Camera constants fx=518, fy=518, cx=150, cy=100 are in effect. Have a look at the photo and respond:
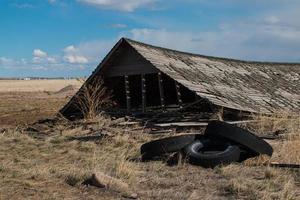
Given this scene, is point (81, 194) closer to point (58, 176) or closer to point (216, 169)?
point (58, 176)

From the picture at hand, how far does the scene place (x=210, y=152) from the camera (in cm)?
1080

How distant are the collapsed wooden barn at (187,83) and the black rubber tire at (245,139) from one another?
244 inches

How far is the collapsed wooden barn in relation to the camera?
18156 mm

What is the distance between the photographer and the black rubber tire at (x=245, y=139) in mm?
10188

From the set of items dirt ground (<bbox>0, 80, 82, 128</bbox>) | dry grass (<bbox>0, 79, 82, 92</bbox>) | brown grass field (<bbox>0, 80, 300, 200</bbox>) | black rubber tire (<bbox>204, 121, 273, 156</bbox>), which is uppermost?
black rubber tire (<bbox>204, 121, 273, 156</bbox>)

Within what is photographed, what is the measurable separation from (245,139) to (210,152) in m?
0.88

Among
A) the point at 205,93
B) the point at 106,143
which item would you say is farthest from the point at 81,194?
the point at 205,93

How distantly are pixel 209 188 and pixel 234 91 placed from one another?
39.5ft

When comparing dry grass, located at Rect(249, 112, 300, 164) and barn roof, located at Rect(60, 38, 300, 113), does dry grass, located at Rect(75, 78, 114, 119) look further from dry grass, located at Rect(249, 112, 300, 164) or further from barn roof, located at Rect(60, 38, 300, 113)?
dry grass, located at Rect(249, 112, 300, 164)

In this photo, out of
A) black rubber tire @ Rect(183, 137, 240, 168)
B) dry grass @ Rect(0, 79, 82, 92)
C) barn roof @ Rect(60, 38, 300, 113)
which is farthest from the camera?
dry grass @ Rect(0, 79, 82, 92)

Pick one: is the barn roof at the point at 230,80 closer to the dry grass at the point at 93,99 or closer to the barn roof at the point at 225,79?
the barn roof at the point at 225,79

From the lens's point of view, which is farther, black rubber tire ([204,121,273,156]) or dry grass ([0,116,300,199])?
black rubber tire ([204,121,273,156])

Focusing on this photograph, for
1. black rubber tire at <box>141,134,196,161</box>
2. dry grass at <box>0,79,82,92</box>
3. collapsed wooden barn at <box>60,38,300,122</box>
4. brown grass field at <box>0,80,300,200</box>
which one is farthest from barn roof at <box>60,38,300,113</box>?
dry grass at <box>0,79,82,92</box>

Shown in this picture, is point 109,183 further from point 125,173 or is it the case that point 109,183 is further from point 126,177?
point 125,173
